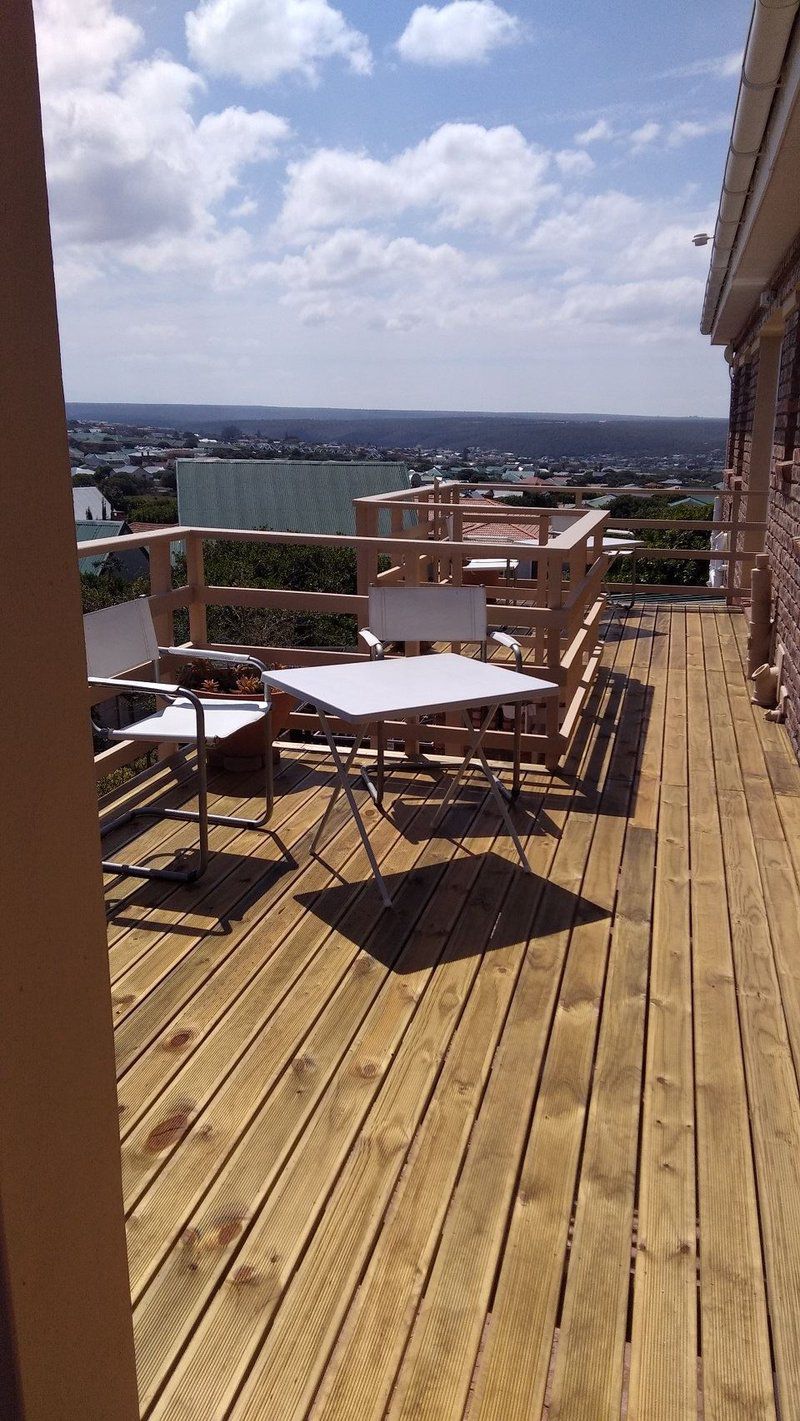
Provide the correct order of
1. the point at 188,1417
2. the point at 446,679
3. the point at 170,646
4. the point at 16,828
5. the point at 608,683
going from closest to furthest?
the point at 16,828, the point at 188,1417, the point at 446,679, the point at 170,646, the point at 608,683

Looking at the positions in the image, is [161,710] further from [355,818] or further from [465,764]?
[465,764]

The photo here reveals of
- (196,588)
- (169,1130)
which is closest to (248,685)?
(196,588)

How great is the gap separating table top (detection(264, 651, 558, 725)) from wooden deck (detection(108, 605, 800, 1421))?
1.98ft

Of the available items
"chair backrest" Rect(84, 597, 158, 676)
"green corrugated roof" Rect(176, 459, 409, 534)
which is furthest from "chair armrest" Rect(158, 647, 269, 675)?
"green corrugated roof" Rect(176, 459, 409, 534)

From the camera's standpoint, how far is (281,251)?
2052 cm

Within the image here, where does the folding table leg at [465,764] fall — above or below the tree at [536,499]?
below

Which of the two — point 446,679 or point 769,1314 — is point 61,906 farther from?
point 446,679

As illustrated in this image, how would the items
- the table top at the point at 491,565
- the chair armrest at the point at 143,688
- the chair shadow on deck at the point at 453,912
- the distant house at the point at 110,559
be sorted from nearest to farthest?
the chair shadow on deck at the point at 453,912 < the chair armrest at the point at 143,688 < the table top at the point at 491,565 < the distant house at the point at 110,559

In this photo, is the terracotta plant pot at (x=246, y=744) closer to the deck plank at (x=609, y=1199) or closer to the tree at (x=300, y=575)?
the deck plank at (x=609, y=1199)

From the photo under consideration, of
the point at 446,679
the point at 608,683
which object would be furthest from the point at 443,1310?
the point at 608,683

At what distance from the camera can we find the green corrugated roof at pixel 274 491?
96.8 ft

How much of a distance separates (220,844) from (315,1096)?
1539 mm

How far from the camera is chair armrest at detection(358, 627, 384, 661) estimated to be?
153 inches

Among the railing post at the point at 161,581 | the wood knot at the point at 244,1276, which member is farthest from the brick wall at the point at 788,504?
the wood knot at the point at 244,1276
